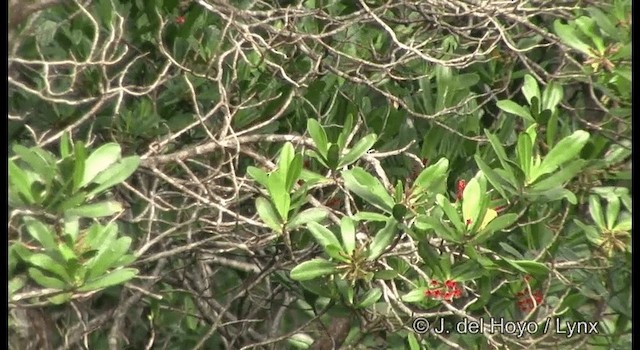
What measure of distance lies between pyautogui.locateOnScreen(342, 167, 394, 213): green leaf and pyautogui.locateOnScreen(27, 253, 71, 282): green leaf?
0.51m

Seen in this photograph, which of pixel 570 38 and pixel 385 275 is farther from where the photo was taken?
pixel 570 38

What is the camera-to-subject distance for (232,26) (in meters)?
2.10

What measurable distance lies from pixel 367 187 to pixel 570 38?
65cm

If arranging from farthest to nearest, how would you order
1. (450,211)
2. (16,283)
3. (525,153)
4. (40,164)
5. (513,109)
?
1. (513,109)
2. (525,153)
3. (450,211)
4. (16,283)
5. (40,164)

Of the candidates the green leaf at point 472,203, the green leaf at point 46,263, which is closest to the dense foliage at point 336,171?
the green leaf at point 472,203

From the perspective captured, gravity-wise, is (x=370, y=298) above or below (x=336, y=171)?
below

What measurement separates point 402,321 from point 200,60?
0.70 meters

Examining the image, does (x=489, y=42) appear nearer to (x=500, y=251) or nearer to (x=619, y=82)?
(x=619, y=82)

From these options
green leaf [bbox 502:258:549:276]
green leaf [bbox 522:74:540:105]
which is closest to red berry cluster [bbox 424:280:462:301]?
green leaf [bbox 502:258:549:276]

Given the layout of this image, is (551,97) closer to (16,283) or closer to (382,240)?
→ (382,240)

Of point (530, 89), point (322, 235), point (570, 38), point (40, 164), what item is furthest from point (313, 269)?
point (570, 38)

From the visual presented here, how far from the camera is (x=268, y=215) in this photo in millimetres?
1799

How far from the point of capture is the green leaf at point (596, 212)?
6.72ft

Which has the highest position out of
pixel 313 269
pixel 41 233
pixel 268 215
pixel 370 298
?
pixel 41 233
